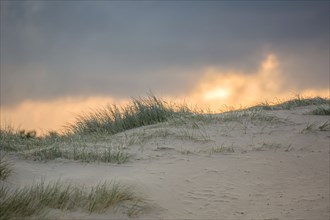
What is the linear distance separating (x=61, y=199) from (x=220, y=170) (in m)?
2.64

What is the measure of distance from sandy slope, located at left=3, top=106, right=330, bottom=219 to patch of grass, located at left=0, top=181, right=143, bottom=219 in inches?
5.6

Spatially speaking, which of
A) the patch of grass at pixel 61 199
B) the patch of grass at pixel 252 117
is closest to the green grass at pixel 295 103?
the patch of grass at pixel 252 117

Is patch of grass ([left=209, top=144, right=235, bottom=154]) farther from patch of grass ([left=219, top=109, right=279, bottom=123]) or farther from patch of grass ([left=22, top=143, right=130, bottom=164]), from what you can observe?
patch of grass ([left=219, top=109, right=279, bottom=123])

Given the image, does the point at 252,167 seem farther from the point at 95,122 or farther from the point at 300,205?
the point at 95,122

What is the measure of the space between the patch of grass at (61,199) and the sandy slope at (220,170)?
0.47 feet

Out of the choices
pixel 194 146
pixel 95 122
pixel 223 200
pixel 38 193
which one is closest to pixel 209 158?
pixel 194 146

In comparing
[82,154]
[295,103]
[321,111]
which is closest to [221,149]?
[82,154]

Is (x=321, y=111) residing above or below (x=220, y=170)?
above

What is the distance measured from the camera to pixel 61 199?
14.2 ft

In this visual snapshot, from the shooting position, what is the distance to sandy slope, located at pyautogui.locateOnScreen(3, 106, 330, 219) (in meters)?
5.04

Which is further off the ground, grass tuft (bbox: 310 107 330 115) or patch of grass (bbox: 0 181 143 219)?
grass tuft (bbox: 310 107 330 115)

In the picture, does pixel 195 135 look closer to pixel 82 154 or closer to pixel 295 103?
pixel 82 154

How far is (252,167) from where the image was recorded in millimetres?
6352

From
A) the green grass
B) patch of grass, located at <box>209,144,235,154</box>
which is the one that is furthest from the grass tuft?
patch of grass, located at <box>209,144,235,154</box>
